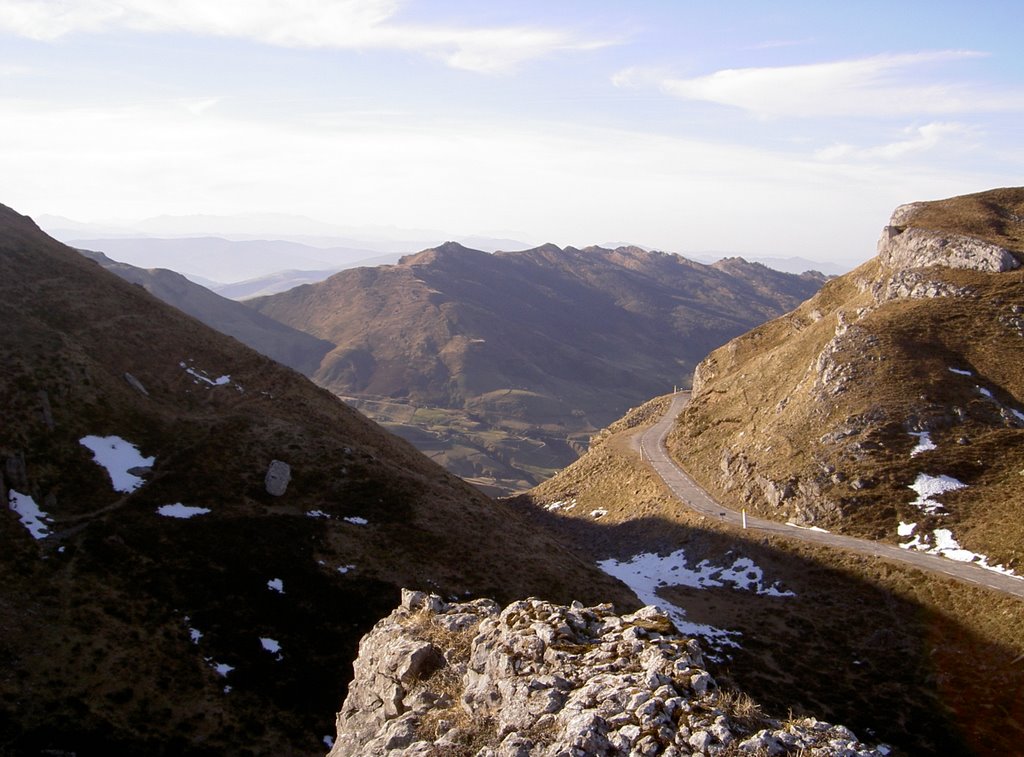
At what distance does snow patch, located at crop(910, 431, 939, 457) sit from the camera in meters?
60.2

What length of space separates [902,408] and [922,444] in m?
4.06

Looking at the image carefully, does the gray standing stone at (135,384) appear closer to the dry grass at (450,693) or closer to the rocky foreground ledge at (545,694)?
the rocky foreground ledge at (545,694)

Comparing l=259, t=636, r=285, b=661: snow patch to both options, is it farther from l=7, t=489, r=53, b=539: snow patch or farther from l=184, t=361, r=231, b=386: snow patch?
l=184, t=361, r=231, b=386: snow patch

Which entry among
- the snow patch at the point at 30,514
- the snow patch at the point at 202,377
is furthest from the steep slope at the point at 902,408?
the snow patch at the point at 30,514

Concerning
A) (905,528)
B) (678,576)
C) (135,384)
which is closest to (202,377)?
(135,384)

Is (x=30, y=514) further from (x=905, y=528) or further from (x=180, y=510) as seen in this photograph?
(x=905, y=528)

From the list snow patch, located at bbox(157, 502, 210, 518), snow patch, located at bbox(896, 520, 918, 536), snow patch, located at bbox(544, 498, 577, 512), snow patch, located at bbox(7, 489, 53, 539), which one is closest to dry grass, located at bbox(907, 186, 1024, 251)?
snow patch, located at bbox(896, 520, 918, 536)

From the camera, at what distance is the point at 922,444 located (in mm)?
60781

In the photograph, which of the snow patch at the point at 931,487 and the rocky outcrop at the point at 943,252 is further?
the rocky outcrop at the point at 943,252

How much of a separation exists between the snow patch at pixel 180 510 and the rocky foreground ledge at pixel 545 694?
28.5 metres

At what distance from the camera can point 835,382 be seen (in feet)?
225

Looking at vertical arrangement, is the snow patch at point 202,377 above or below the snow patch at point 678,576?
above

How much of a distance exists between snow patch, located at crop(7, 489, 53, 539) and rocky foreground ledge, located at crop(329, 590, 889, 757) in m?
28.1

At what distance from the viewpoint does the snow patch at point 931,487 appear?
184 feet
